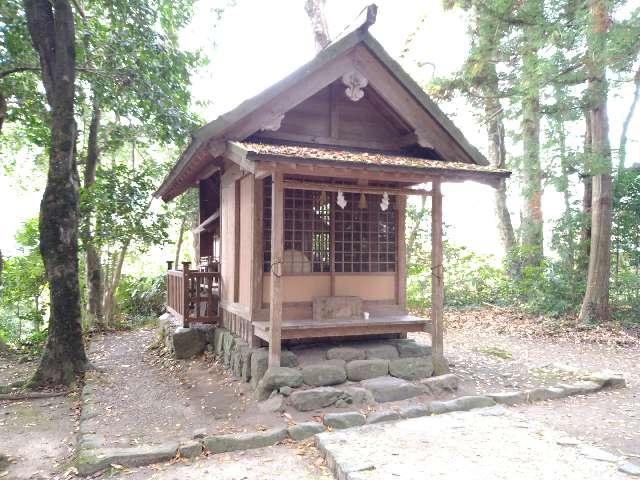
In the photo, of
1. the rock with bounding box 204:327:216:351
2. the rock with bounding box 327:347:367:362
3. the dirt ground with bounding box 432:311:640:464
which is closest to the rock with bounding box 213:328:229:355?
the rock with bounding box 204:327:216:351

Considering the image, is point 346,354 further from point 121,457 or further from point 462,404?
point 121,457

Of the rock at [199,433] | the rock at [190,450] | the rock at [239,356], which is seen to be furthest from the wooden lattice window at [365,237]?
the rock at [190,450]

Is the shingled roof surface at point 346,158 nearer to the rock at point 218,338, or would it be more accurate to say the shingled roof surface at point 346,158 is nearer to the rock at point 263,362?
the rock at point 263,362

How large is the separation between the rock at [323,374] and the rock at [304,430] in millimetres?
906

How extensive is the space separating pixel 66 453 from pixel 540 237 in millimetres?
13445

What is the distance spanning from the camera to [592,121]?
1069cm

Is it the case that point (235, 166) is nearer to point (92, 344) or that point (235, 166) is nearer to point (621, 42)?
point (92, 344)

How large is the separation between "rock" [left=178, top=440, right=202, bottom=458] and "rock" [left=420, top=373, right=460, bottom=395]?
3092mm

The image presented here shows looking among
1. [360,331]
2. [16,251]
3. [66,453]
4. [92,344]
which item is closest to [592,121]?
[360,331]

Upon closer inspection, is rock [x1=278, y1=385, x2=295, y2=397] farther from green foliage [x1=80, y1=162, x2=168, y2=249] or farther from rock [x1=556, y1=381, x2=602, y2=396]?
green foliage [x1=80, y1=162, x2=168, y2=249]

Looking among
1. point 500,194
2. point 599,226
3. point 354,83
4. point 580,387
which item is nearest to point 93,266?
point 354,83

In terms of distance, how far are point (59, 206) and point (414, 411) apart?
6.15 metres

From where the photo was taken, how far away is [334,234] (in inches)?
277

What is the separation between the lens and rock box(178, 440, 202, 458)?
4.33 m
